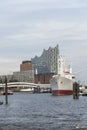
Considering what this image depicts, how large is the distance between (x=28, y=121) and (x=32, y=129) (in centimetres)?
1159

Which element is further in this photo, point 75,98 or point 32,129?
point 75,98

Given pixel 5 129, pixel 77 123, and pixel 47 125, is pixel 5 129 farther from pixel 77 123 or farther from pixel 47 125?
pixel 77 123

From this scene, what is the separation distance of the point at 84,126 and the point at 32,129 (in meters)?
6.59

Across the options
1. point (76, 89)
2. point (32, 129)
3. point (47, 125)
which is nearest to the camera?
point (32, 129)

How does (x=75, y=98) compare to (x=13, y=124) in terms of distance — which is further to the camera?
(x=75, y=98)

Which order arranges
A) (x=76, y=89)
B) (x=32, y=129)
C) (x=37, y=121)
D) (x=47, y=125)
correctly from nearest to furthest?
(x=32, y=129)
(x=47, y=125)
(x=37, y=121)
(x=76, y=89)

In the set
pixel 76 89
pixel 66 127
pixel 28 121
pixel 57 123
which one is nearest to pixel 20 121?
pixel 28 121

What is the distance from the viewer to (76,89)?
549ft

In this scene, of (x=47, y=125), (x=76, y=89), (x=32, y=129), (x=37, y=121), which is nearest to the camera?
(x=32, y=129)

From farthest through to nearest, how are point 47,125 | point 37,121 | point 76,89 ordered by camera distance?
point 76,89 < point 37,121 < point 47,125

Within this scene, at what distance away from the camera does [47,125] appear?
219 feet

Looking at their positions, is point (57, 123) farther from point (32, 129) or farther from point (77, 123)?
point (32, 129)

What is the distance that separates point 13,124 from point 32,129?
757cm

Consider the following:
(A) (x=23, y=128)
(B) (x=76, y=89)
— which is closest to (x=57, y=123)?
(A) (x=23, y=128)
